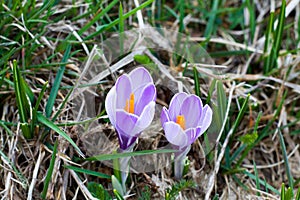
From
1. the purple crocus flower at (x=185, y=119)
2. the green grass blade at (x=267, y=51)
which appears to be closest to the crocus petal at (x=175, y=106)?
the purple crocus flower at (x=185, y=119)

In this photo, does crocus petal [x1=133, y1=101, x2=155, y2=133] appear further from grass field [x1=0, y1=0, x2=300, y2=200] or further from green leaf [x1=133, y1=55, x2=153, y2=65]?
green leaf [x1=133, y1=55, x2=153, y2=65]

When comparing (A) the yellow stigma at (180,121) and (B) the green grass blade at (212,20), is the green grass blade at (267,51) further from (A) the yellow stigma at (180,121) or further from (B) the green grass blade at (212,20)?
(A) the yellow stigma at (180,121)

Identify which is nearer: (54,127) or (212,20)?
(54,127)

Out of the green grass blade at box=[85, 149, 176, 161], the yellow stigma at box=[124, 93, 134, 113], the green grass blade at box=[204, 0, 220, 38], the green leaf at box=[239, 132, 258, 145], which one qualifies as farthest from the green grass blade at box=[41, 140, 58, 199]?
the green grass blade at box=[204, 0, 220, 38]

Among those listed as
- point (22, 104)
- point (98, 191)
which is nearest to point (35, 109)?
point (22, 104)

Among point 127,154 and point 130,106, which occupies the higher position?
point 130,106

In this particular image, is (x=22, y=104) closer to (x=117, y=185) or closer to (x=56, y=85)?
(x=56, y=85)
